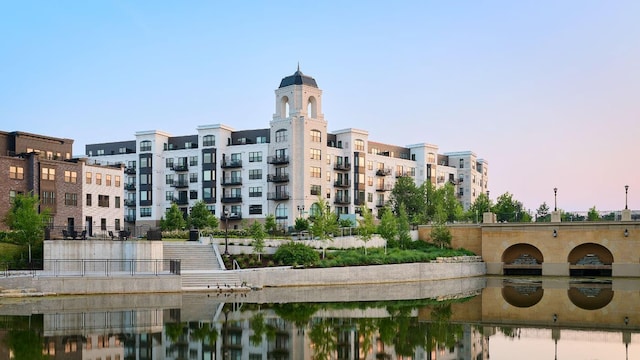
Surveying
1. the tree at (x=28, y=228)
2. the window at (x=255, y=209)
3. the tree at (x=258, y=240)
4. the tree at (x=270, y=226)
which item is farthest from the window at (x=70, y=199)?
the tree at (x=258, y=240)

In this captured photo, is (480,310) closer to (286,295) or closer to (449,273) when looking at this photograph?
(286,295)

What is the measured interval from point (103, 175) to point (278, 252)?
3233 centimetres

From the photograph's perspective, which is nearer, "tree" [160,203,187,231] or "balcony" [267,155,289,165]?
"tree" [160,203,187,231]

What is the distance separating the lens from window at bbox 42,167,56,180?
209 ft

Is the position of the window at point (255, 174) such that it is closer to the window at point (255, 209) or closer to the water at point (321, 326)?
the window at point (255, 209)

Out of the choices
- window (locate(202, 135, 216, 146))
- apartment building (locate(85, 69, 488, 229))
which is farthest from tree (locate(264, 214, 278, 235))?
window (locate(202, 135, 216, 146))

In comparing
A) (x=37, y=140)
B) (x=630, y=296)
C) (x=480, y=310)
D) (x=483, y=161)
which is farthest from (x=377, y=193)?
(x=480, y=310)

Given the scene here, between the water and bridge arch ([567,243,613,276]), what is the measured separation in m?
20.6

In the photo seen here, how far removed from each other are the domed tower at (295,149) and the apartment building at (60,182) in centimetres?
1973

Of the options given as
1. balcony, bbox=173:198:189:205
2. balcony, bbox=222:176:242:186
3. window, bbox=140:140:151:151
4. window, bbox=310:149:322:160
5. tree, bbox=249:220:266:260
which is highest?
Result: window, bbox=140:140:151:151

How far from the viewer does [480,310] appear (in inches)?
1209

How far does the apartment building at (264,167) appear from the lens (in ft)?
271

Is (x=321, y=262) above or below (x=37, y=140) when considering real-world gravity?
below

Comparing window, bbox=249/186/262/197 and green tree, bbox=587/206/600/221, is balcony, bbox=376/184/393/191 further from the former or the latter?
green tree, bbox=587/206/600/221
